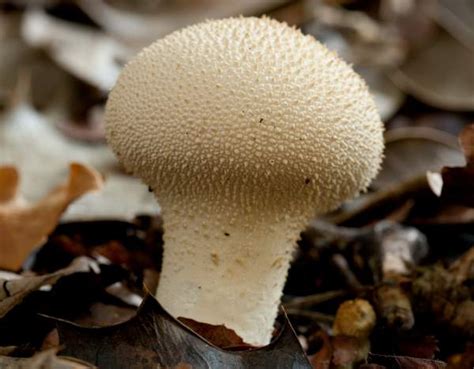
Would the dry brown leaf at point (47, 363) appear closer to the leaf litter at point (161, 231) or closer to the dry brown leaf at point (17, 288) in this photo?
the leaf litter at point (161, 231)

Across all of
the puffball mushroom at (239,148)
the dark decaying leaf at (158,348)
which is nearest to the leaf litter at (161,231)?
the dark decaying leaf at (158,348)

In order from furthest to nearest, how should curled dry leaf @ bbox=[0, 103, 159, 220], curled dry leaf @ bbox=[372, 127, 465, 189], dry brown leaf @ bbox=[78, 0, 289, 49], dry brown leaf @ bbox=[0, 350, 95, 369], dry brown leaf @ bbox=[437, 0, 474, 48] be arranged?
dry brown leaf @ bbox=[78, 0, 289, 49]
dry brown leaf @ bbox=[437, 0, 474, 48]
curled dry leaf @ bbox=[372, 127, 465, 189]
curled dry leaf @ bbox=[0, 103, 159, 220]
dry brown leaf @ bbox=[0, 350, 95, 369]

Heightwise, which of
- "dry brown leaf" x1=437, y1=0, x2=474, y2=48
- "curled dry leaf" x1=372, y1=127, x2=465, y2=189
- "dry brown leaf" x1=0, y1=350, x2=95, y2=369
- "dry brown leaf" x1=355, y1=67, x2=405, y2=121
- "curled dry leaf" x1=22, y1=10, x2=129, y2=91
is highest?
"dry brown leaf" x1=0, y1=350, x2=95, y2=369

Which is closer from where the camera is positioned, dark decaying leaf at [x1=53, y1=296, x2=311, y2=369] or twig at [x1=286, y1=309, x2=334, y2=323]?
dark decaying leaf at [x1=53, y1=296, x2=311, y2=369]

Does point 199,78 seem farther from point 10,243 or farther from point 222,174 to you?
point 10,243

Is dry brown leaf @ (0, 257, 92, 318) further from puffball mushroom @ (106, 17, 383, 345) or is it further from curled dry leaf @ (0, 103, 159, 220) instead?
curled dry leaf @ (0, 103, 159, 220)

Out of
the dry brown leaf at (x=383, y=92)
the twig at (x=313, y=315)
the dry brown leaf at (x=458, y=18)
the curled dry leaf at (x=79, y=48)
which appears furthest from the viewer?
the dry brown leaf at (x=458, y=18)

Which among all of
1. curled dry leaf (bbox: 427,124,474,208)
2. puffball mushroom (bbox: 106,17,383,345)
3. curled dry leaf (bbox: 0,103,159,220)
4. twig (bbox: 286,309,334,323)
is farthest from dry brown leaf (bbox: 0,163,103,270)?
curled dry leaf (bbox: 427,124,474,208)
